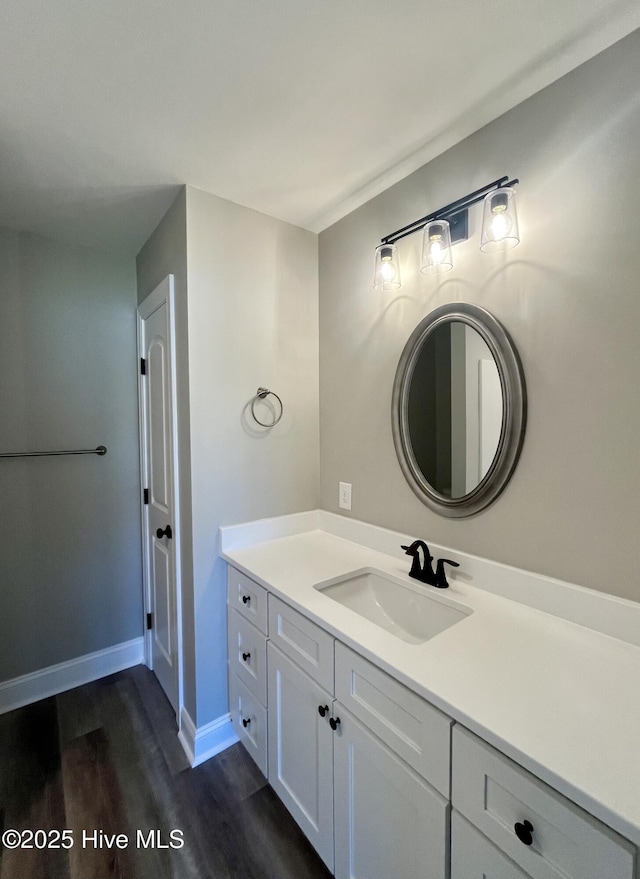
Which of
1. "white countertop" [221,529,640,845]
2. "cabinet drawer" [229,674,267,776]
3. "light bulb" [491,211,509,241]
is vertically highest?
"light bulb" [491,211,509,241]

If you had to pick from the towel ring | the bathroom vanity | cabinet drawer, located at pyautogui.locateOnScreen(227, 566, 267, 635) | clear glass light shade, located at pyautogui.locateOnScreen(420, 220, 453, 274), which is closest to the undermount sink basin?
the bathroom vanity

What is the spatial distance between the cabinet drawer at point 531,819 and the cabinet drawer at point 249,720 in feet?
3.02

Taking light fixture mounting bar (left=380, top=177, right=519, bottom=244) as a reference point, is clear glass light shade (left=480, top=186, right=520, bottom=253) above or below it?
below

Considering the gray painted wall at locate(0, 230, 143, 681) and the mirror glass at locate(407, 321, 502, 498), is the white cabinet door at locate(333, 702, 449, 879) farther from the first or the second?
the gray painted wall at locate(0, 230, 143, 681)

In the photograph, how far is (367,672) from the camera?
39.0 inches

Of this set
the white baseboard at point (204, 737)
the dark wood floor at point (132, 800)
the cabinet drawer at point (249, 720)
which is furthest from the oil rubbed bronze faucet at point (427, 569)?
the white baseboard at point (204, 737)

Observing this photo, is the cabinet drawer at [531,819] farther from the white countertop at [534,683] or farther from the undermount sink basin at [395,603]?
the undermount sink basin at [395,603]

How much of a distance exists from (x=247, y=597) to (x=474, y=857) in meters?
1.00

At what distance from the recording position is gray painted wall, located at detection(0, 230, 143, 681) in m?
1.92

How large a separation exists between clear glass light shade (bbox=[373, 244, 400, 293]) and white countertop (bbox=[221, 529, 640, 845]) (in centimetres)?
116

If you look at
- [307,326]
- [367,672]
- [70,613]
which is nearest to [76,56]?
[307,326]

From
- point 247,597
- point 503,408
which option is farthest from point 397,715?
point 503,408

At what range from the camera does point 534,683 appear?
844mm

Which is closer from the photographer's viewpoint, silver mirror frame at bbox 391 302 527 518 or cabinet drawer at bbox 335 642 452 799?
cabinet drawer at bbox 335 642 452 799
